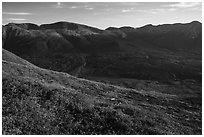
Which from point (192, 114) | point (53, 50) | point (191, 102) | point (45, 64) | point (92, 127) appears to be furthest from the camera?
point (53, 50)

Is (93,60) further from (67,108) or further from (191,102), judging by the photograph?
(67,108)

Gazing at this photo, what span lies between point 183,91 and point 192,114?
36.1 m

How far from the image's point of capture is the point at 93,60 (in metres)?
134

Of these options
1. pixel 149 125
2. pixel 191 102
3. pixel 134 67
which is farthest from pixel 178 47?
pixel 149 125

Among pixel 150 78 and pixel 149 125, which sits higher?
pixel 149 125

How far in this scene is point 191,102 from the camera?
154 feet

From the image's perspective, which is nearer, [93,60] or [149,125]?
[149,125]

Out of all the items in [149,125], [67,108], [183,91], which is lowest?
[183,91]

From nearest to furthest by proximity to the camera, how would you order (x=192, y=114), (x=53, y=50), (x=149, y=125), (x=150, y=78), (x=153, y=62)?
(x=149, y=125), (x=192, y=114), (x=150, y=78), (x=153, y=62), (x=53, y=50)

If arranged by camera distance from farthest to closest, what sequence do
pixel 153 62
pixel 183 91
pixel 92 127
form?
pixel 153 62 → pixel 183 91 → pixel 92 127

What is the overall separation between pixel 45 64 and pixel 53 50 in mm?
51873

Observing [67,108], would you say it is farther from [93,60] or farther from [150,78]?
[93,60]

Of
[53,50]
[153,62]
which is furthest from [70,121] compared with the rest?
[53,50]

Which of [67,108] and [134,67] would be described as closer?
[67,108]
